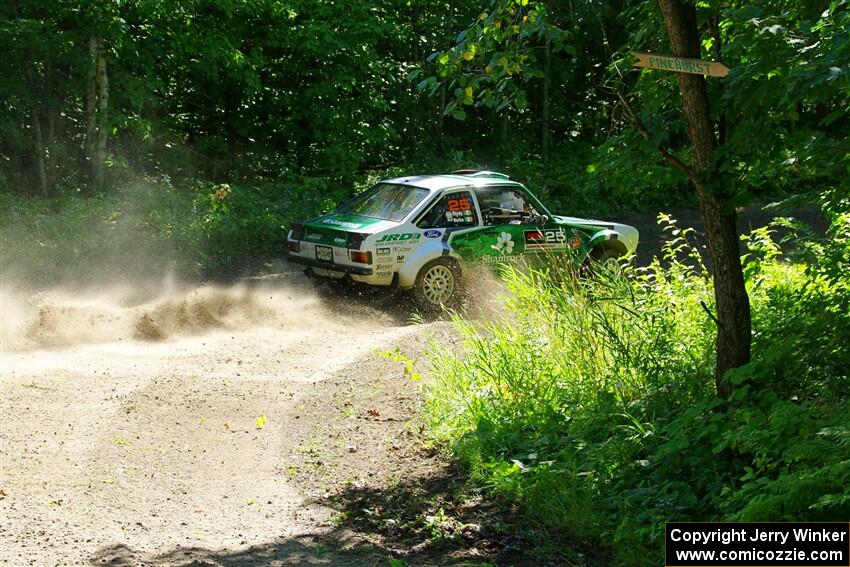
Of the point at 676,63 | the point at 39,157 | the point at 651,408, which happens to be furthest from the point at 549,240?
the point at 39,157

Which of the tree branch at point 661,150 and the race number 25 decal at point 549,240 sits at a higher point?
the tree branch at point 661,150

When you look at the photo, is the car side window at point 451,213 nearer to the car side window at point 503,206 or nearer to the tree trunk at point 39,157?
the car side window at point 503,206

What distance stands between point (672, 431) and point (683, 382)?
1.08m

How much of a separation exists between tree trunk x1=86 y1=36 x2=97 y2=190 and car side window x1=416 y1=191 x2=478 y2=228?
24.2 feet

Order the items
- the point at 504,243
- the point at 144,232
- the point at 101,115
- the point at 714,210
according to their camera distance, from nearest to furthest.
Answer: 1. the point at 714,210
2. the point at 504,243
3. the point at 144,232
4. the point at 101,115

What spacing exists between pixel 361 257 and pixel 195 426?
15.3 ft

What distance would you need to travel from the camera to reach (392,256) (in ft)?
42.3

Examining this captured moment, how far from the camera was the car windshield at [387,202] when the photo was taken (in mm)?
13406

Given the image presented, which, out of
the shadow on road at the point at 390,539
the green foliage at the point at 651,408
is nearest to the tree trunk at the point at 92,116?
the green foliage at the point at 651,408

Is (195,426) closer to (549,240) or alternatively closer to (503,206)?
(503,206)

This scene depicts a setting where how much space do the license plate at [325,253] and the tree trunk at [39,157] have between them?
6859mm

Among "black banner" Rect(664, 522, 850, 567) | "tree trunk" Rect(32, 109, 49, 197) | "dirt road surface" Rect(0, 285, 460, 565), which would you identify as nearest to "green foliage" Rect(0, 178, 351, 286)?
"tree trunk" Rect(32, 109, 49, 197)

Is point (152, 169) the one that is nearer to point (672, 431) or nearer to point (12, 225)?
point (12, 225)

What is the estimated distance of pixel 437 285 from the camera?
13.4 metres
